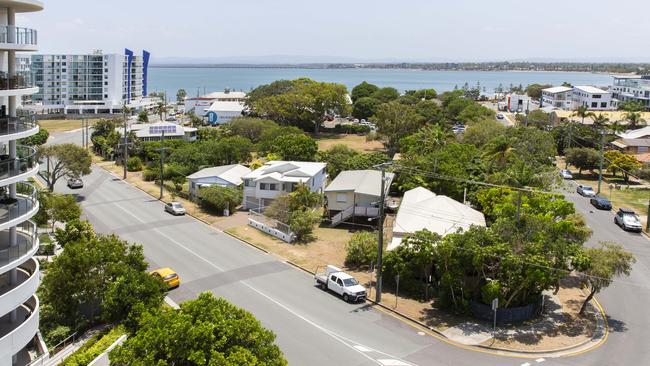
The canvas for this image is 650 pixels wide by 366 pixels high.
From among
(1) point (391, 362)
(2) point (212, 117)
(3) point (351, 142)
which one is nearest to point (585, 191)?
(1) point (391, 362)

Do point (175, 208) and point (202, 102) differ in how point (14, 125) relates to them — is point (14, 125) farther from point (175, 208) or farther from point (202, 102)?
point (202, 102)

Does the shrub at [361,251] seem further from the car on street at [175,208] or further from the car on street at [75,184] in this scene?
the car on street at [75,184]

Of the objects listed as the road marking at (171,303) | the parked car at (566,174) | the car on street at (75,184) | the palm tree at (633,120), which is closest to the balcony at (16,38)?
the road marking at (171,303)

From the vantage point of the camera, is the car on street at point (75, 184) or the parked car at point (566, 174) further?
the parked car at point (566, 174)

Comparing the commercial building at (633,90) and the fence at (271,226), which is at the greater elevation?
the commercial building at (633,90)

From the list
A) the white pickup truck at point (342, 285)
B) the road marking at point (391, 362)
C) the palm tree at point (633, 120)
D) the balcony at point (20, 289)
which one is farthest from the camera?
the palm tree at point (633, 120)

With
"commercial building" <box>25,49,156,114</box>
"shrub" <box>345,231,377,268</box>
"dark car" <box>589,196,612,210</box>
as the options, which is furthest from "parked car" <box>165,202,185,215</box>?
"commercial building" <box>25,49,156,114</box>
